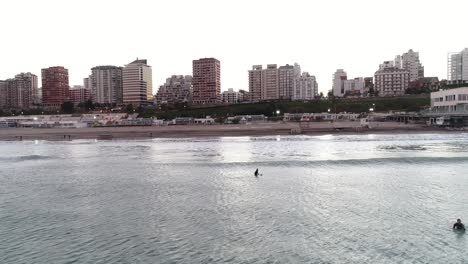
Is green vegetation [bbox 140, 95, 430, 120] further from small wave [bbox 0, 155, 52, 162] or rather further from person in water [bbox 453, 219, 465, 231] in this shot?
person in water [bbox 453, 219, 465, 231]

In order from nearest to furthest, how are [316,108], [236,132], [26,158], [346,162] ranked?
[346,162]
[26,158]
[236,132]
[316,108]

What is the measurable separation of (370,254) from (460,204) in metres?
10.3

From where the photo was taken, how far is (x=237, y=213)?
2162 centimetres

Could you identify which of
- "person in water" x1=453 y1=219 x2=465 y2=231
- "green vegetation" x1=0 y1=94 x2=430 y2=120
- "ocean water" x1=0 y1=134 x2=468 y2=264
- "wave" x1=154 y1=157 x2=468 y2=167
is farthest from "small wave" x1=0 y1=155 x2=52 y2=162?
"green vegetation" x1=0 y1=94 x2=430 y2=120

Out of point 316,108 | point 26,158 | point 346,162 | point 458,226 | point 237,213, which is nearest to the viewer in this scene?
point 458,226

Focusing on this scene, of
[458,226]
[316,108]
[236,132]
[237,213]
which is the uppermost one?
[316,108]

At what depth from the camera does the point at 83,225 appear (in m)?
19.7

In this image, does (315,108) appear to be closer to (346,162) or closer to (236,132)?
(236,132)

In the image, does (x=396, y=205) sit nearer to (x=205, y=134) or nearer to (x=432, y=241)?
(x=432, y=241)

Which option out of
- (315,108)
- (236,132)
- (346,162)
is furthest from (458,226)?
(315,108)

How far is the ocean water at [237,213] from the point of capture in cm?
1583

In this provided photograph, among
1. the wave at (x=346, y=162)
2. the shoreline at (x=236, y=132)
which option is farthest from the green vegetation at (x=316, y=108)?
the wave at (x=346, y=162)

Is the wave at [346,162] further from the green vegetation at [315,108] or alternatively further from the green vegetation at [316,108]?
the green vegetation at [316,108]

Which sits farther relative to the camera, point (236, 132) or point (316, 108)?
point (316, 108)
